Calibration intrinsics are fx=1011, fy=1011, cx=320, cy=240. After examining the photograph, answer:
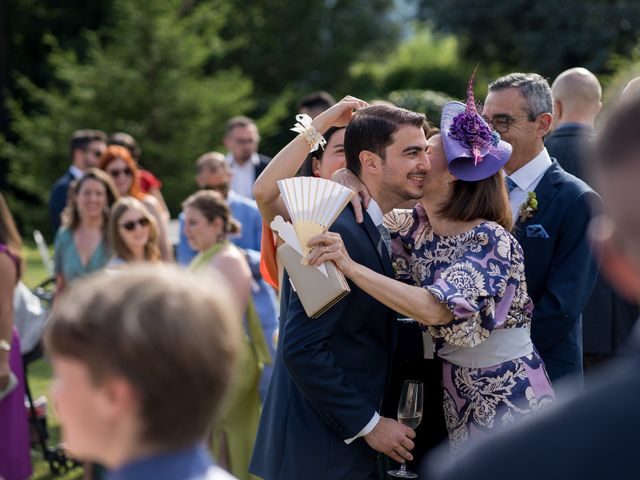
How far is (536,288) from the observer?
14.2 feet

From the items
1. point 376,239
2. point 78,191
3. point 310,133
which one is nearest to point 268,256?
point 310,133

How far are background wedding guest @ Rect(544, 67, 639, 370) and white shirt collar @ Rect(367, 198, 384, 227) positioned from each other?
226 cm

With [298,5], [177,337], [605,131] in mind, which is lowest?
[298,5]

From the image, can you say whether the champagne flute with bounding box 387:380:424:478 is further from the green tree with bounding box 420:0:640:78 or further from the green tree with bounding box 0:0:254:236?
the green tree with bounding box 420:0:640:78

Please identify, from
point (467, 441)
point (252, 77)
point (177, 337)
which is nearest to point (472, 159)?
point (467, 441)

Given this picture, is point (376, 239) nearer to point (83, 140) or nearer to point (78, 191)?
point (78, 191)

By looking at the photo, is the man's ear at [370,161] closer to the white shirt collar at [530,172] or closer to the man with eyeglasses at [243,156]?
the white shirt collar at [530,172]

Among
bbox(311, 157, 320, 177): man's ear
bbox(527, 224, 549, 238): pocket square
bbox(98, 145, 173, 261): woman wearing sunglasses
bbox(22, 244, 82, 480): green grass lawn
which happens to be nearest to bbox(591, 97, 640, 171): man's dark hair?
bbox(527, 224, 549, 238): pocket square

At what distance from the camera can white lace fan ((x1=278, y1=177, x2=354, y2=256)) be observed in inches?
135

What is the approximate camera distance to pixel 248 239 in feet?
26.3

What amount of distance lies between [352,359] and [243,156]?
682 cm

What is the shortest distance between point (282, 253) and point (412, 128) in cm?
75

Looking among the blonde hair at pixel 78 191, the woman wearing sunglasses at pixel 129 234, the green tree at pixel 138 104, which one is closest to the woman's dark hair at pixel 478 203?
the woman wearing sunglasses at pixel 129 234

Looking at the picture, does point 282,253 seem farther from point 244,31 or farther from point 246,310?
point 244,31
